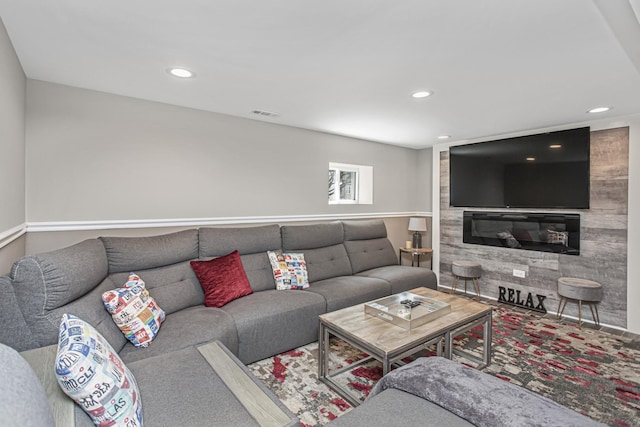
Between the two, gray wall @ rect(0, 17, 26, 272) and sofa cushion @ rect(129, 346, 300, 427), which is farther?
gray wall @ rect(0, 17, 26, 272)

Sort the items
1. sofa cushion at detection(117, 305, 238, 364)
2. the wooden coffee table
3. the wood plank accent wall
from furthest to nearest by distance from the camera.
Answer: the wood plank accent wall
the wooden coffee table
sofa cushion at detection(117, 305, 238, 364)

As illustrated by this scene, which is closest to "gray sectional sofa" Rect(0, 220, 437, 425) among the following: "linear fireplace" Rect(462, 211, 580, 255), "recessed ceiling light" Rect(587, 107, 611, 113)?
"linear fireplace" Rect(462, 211, 580, 255)

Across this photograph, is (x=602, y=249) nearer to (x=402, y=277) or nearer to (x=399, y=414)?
(x=402, y=277)

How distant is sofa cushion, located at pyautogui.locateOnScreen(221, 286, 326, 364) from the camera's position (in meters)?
2.38

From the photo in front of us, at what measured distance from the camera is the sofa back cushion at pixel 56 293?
1431mm

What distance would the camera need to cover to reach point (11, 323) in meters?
1.39

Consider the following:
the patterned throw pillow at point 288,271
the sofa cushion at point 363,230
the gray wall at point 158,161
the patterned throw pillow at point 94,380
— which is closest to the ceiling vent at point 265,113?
the gray wall at point 158,161

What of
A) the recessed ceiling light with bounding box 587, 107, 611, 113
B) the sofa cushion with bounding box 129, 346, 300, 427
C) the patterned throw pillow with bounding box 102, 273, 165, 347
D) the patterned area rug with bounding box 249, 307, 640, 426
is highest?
the recessed ceiling light with bounding box 587, 107, 611, 113

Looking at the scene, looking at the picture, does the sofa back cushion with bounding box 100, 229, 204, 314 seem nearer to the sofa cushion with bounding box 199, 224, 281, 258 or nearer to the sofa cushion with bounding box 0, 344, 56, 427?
the sofa cushion with bounding box 199, 224, 281, 258

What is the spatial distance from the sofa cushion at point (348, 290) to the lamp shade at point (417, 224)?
174 cm

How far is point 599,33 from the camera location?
65.0 inches

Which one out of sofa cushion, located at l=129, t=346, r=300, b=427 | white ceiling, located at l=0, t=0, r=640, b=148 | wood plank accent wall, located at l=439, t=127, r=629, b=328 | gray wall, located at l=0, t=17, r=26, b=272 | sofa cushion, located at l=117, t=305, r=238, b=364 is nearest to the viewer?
sofa cushion, located at l=129, t=346, r=300, b=427

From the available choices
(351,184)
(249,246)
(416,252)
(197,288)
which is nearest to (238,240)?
(249,246)

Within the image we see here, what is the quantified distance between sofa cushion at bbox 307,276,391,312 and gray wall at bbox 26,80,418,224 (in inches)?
43.1
